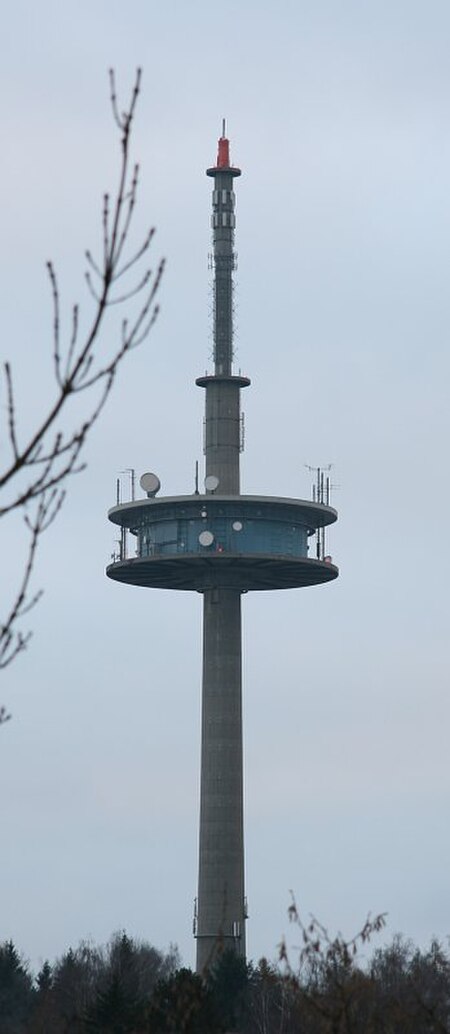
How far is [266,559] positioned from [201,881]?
2020 cm

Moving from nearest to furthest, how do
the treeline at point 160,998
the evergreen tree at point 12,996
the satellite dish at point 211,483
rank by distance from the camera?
1. the treeline at point 160,998
2. the evergreen tree at point 12,996
3. the satellite dish at point 211,483

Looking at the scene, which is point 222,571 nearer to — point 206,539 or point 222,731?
point 206,539

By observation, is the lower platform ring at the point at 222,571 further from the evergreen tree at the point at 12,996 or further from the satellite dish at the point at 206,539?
the evergreen tree at the point at 12,996

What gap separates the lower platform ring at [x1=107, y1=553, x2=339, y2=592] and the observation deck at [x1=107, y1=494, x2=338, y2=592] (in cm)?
6

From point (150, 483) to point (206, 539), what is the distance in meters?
6.41

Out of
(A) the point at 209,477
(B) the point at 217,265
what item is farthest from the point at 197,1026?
(B) the point at 217,265

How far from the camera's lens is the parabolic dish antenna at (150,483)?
142875 millimetres

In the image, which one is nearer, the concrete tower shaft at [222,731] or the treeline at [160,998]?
the treeline at [160,998]

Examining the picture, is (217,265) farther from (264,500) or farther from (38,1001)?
(38,1001)

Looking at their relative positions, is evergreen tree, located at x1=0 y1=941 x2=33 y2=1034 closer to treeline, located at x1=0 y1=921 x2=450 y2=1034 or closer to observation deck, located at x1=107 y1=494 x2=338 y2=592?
treeline, located at x1=0 y1=921 x2=450 y2=1034

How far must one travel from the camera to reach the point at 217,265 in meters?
150

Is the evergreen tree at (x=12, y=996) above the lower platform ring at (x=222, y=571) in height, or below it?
below

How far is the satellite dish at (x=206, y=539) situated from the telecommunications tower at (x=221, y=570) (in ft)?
0.20

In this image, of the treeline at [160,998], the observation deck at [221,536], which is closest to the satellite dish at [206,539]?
the observation deck at [221,536]
